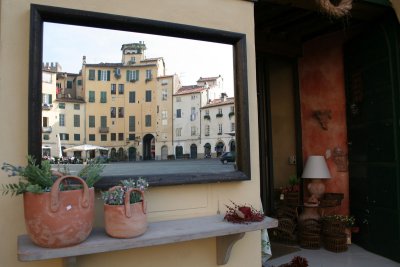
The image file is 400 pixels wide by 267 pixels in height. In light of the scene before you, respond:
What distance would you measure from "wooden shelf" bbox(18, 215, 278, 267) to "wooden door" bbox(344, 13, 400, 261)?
1916mm

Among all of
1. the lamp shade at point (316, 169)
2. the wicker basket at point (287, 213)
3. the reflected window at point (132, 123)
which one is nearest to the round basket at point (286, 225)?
the wicker basket at point (287, 213)

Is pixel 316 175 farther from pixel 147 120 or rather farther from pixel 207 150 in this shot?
pixel 147 120

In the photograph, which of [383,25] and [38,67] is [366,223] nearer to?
[383,25]

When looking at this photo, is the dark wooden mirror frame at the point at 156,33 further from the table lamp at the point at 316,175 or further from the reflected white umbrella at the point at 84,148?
the table lamp at the point at 316,175

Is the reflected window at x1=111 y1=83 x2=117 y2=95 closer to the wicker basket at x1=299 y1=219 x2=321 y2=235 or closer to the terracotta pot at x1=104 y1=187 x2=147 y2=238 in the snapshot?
the terracotta pot at x1=104 y1=187 x2=147 y2=238

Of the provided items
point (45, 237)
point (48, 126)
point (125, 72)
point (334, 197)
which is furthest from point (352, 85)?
point (45, 237)

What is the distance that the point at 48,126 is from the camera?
73.3 inches

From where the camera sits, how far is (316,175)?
4062 mm

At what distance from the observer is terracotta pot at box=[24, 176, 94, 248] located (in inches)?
58.6

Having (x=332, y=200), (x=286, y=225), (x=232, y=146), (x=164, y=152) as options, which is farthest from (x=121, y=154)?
(x=332, y=200)

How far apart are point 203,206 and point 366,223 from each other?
238 cm

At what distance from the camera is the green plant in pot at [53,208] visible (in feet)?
4.89

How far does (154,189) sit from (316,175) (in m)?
2.60

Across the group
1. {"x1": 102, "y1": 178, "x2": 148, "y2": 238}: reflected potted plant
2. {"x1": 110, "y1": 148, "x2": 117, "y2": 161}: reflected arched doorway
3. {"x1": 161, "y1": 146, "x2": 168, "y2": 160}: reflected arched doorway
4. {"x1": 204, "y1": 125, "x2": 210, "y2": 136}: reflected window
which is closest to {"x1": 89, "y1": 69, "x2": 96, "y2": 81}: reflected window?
{"x1": 110, "y1": 148, "x2": 117, "y2": 161}: reflected arched doorway
